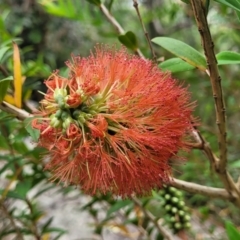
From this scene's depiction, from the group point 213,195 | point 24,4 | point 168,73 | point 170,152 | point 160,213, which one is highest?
point 24,4

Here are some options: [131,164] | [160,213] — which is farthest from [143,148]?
[160,213]

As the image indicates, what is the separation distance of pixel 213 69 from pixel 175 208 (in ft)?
1.31

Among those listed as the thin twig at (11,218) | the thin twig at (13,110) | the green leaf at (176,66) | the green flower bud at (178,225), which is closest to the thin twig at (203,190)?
the green flower bud at (178,225)

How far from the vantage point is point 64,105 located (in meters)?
0.73

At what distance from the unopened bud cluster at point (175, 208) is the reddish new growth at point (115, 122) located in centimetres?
23

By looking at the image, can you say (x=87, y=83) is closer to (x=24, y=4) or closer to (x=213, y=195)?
(x=213, y=195)

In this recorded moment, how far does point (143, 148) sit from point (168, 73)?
132 millimetres

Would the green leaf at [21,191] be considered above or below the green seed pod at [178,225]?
above

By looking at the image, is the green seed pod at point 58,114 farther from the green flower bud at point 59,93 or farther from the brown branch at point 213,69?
the brown branch at point 213,69

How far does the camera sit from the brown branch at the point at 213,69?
603 millimetres

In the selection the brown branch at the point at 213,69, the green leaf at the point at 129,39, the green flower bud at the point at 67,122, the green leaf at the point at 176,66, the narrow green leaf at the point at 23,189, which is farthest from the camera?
the narrow green leaf at the point at 23,189

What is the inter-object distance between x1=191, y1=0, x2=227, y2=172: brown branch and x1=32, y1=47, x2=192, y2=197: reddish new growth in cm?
5

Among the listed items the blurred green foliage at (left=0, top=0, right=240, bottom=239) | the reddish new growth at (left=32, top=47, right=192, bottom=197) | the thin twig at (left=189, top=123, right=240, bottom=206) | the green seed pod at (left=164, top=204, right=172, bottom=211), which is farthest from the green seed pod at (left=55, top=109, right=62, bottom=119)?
the green seed pod at (left=164, top=204, right=172, bottom=211)

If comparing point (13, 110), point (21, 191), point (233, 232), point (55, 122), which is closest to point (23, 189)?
point (21, 191)
